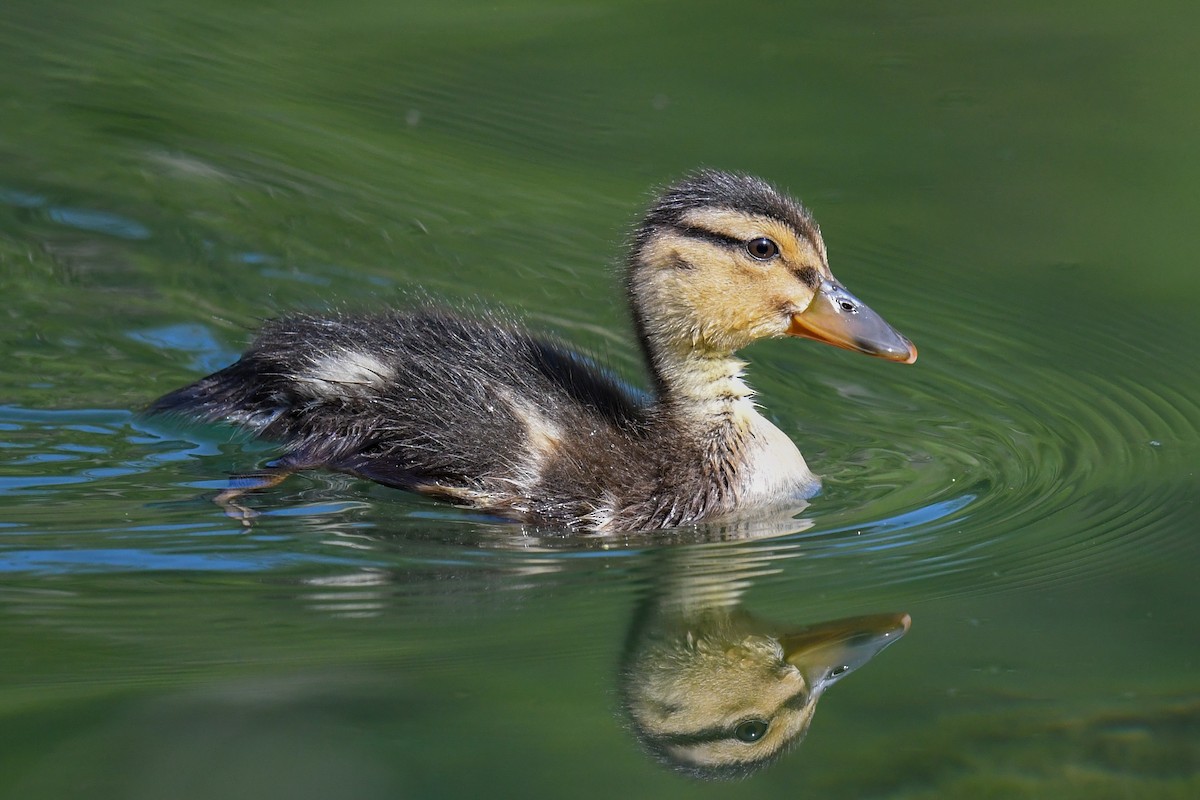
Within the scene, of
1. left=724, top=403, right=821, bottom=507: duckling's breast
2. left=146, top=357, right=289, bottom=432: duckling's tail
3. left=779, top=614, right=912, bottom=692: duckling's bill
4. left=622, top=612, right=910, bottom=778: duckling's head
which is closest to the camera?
left=622, top=612, right=910, bottom=778: duckling's head

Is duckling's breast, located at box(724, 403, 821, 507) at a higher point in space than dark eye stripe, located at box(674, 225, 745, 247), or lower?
lower

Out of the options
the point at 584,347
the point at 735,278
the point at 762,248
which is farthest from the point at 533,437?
the point at 584,347

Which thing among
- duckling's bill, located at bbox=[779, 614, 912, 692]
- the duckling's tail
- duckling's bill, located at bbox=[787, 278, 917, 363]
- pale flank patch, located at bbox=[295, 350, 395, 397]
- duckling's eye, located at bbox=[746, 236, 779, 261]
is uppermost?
duckling's eye, located at bbox=[746, 236, 779, 261]

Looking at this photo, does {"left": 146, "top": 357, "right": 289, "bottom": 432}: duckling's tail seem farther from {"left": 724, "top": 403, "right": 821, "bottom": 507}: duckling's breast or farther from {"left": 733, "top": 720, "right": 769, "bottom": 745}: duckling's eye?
{"left": 733, "top": 720, "right": 769, "bottom": 745}: duckling's eye

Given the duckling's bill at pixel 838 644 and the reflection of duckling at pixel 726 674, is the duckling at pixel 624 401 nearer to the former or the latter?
the reflection of duckling at pixel 726 674

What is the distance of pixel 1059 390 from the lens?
518 centimetres

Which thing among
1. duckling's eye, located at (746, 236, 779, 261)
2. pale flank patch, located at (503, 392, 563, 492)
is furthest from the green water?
duckling's eye, located at (746, 236, 779, 261)

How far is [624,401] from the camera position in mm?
4910

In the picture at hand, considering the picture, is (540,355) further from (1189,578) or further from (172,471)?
(1189,578)

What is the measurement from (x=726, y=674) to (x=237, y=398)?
2.15m

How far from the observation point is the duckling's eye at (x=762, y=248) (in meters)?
4.67

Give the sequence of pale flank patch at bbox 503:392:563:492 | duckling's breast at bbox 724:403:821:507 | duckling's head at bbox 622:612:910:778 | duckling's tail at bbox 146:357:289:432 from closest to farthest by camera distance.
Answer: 1. duckling's head at bbox 622:612:910:778
2. pale flank patch at bbox 503:392:563:492
3. duckling's breast at bbox 724:403:821:507
4. duckling's tail at bbox 146:357:289:432

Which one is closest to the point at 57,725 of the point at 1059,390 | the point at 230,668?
the point at 230,668

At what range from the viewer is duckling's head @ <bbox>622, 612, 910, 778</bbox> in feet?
9.88
